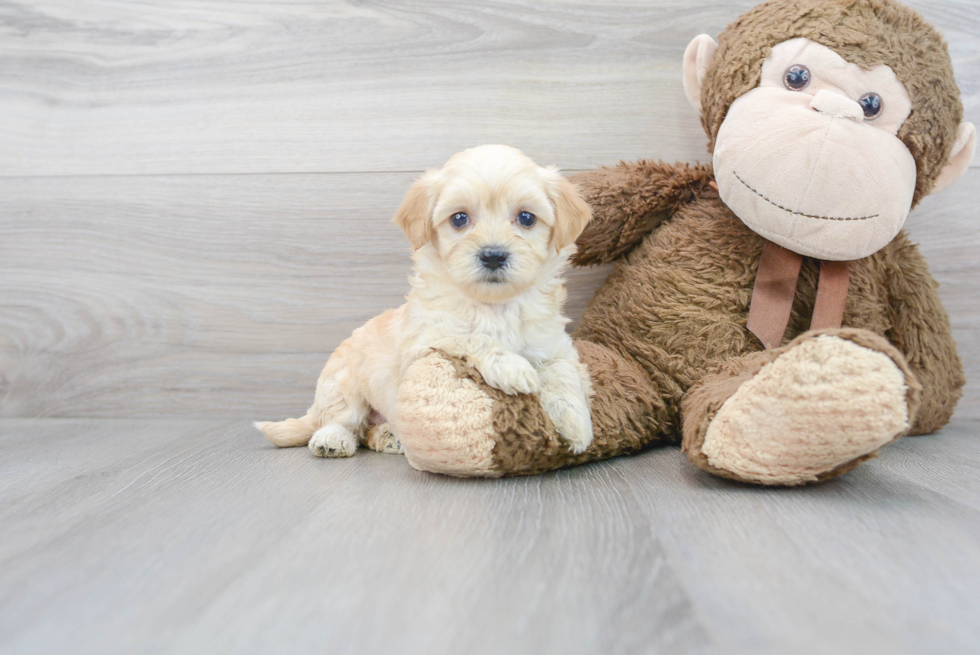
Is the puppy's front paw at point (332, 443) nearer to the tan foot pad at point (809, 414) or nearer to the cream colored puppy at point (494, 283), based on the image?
the cream colored puppy at point (494, 283)

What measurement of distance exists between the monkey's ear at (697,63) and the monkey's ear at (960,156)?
0.50 m

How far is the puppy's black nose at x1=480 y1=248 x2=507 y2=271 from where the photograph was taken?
1.11 meters

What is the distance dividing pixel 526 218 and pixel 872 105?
2.19 ft

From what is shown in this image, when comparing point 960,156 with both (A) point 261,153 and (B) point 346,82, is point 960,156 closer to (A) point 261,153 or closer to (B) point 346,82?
(B) point 346,82

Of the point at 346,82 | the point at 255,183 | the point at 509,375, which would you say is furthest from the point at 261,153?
the point at 509,375

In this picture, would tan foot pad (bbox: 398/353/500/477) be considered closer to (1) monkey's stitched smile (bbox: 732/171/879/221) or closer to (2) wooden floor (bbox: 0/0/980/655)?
(2) wooden floor (bbox: 0/0/980/655)

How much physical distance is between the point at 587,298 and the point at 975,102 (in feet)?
3.38

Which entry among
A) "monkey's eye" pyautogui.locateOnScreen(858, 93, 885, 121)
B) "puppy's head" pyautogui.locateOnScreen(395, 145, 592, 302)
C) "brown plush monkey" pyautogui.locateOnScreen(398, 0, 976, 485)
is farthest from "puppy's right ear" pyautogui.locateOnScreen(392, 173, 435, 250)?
"monkey's eye" pyautogui.locateOnScreen(858, 93, 885, 121)

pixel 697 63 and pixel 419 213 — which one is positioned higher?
pixel 697 63

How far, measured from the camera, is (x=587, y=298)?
1.67 m

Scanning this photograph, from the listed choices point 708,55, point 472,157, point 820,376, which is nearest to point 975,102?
point 708,55

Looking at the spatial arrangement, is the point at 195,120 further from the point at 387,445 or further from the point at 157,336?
the point at 387,445

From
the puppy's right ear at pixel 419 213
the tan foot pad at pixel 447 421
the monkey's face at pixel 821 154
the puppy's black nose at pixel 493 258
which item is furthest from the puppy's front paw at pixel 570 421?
the monkey's face at pixel 821 154

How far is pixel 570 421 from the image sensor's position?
3.68ft
